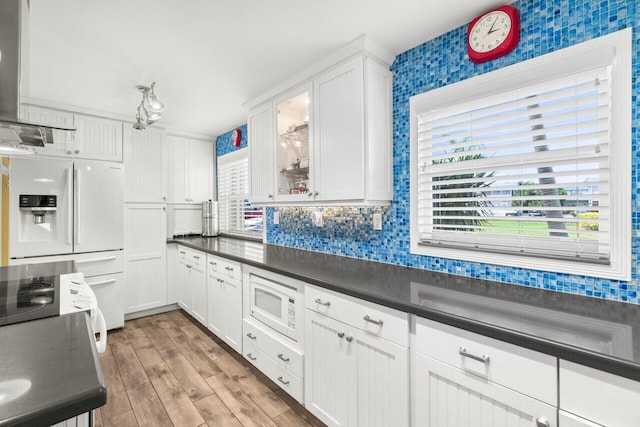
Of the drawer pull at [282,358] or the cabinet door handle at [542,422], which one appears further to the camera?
the drawer pull at [282,358]

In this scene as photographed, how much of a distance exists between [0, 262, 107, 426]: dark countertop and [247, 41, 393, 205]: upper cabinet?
1503 mm

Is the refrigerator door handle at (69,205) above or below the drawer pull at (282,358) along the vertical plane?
above

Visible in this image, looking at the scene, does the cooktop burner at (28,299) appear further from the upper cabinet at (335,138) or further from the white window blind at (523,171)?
the white window blind at (523,171)

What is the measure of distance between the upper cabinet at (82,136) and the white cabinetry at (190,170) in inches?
27.2

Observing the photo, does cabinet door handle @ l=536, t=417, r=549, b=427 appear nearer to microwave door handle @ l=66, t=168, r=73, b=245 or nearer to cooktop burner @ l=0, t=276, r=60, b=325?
cooktop burner @ l=0, t=276, r=60, b=325

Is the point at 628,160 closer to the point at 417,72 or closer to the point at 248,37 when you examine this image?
the point at 417,72

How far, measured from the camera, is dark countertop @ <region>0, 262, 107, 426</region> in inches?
23.4

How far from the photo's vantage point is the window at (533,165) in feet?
4.13

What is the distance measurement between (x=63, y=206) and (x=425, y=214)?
3.34 meters

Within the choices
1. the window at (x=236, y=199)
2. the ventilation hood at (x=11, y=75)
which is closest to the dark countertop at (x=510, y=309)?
the ventilation hood at (x=11, y=75)

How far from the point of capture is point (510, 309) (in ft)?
3.89

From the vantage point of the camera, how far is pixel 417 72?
1.92 m

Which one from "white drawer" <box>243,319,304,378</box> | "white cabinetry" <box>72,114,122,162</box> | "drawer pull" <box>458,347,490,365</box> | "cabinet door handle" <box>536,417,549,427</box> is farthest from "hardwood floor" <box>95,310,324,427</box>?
"white cabinetry" <box>72,114,122,162</box>

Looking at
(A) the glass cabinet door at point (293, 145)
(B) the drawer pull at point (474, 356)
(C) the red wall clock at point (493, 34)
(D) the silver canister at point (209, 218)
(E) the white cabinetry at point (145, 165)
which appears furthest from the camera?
(D) the silver canister at point (209, 218)
